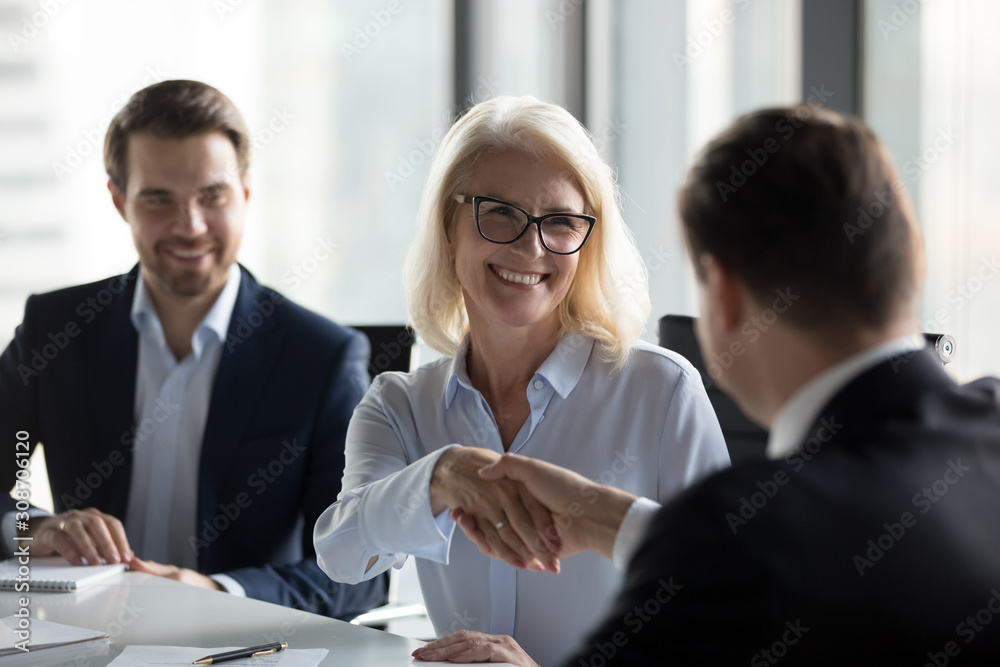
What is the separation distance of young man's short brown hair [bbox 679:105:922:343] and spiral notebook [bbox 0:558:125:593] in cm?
144

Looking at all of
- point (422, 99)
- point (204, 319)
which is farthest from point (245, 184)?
point (422, 99)

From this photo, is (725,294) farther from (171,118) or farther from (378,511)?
(171,118)

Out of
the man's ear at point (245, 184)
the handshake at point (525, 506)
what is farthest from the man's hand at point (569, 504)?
the man's ear at point (245, 184)

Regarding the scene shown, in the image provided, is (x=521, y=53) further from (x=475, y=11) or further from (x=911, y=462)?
(x=911, y=462)

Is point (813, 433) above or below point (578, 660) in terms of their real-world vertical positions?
above

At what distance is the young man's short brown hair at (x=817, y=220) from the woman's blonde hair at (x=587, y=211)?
891 mm

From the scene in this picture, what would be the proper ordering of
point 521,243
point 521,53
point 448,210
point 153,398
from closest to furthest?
point 521,243 < point 448,210 < point 153,398 < point 521,53

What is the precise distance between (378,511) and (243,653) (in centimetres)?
36

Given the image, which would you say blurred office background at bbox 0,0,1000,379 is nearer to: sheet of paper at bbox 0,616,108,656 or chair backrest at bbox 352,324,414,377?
chair backrest at bbox 352,324,414,377

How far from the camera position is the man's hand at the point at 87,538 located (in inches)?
72.7

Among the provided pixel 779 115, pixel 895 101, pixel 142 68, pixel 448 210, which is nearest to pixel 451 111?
pixel 142 68

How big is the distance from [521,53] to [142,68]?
178 cm

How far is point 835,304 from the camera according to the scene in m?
0.87

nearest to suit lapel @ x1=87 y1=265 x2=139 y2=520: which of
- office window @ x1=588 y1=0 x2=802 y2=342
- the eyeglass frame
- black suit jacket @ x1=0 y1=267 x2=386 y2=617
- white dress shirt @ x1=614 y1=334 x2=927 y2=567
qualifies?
black suit jacket @ x1=0 y1=267 x2=386 y2=617
